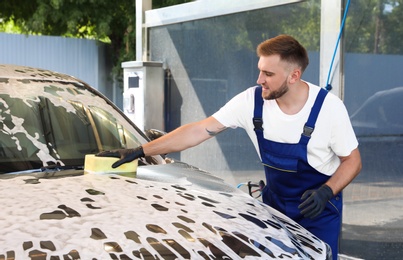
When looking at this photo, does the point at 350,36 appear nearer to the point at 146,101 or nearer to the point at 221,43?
the point at 221,43

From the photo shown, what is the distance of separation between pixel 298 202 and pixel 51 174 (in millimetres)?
1242

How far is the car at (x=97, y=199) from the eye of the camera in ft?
7.41

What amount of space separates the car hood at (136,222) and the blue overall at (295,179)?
1.12ft

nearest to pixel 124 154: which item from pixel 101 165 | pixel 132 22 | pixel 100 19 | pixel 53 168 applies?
pixel 101 165

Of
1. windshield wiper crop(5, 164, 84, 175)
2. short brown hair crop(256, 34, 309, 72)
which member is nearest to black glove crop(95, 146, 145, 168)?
windshield wiper crop(5, 164, 84, 175)

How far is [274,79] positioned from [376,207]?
1935 mm

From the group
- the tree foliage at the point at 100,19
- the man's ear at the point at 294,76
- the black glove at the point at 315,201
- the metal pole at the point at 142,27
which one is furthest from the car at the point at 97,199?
the tree foliage at the point at 100,19

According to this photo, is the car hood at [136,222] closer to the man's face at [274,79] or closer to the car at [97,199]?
the car at [97,199]

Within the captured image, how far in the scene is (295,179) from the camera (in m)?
3.38

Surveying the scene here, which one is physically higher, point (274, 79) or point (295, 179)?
point (274, 79)

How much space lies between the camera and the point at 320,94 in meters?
3.34

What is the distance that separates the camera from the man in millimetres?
3270

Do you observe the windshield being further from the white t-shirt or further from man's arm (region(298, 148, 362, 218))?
man's arm (region(298, 148, 362, 218))

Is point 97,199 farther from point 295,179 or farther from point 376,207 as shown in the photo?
point 376,207
